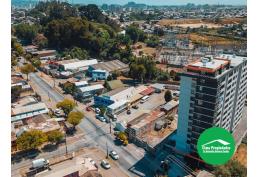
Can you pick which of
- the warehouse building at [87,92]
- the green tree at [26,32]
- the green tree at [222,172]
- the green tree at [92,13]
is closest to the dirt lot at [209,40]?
the green tree at [92,13]

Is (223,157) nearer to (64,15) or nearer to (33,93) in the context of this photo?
(33,93)

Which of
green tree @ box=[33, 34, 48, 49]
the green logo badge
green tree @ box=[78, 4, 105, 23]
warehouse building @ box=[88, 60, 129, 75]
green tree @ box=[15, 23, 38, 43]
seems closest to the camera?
the green logo badge

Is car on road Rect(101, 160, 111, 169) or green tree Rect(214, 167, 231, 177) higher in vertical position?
green tree Rect(214, 167, 231, 177)

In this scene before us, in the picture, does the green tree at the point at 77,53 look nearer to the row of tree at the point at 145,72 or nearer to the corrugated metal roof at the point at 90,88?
the row of tree at the point at 145,72

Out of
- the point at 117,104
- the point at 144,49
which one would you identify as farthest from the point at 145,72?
the point at 144,49

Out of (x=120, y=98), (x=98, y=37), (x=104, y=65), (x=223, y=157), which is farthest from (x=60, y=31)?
(x=223, y=157)

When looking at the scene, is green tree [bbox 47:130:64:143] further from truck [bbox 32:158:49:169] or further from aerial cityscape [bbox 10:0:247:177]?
truck [bbox 32:158:49:169]

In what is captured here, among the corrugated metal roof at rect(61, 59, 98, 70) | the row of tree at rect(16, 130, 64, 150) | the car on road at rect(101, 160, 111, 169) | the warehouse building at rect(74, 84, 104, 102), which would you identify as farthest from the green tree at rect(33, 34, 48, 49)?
the car on road at rect(101, 160, 111, 169)

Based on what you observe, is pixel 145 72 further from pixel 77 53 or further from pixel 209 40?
pixel 209 40
